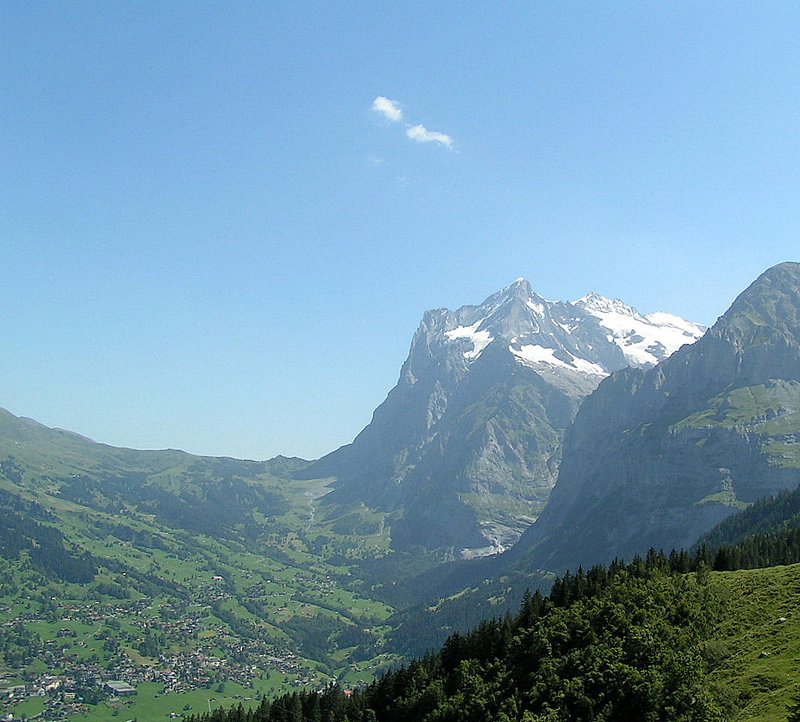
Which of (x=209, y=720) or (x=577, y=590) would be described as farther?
(x=209, y=720)

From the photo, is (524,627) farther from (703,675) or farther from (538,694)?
(703,675)

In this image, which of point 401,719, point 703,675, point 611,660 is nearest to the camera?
point 703,675

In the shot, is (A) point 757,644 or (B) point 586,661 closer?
(A) point 757,644

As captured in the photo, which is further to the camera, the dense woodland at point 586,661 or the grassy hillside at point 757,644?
the dense woodland at point 586,661

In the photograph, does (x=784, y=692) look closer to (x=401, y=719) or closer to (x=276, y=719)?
(x=401, y=719)

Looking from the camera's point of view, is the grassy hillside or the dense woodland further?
the dense woodland

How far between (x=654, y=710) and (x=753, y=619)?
81.9ft

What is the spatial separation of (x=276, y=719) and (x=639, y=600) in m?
76.5

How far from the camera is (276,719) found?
13538 centimetres

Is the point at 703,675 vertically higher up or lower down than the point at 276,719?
higher up

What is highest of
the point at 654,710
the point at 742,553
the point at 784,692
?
the point at 742,553

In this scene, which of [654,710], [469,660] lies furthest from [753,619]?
[469,660]

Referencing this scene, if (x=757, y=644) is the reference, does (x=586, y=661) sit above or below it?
below

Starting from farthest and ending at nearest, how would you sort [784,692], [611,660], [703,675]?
[611,660]
[703,675]
[784,692]
